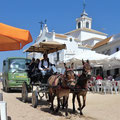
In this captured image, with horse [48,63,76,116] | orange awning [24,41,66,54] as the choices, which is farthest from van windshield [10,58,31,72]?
horse [48,63,76,116]

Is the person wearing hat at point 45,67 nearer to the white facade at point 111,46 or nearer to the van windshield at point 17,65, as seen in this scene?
the van windshield at point 17,65

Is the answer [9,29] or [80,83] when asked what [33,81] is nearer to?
[80,83]

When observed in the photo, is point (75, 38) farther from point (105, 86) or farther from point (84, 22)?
point (105, 86)

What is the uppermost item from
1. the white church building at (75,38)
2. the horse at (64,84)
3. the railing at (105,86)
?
the white church building at (75,38)

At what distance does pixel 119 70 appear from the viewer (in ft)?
90.2

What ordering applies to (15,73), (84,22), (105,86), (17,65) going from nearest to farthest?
(105,86), (15,73), (17,65), (84,22)

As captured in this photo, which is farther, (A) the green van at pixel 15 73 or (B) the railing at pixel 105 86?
(A) the green van at pixel 15 73

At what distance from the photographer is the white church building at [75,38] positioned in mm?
46156

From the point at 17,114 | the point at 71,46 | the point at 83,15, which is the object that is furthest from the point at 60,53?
the point at 17,114

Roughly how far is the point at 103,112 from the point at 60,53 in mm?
37454

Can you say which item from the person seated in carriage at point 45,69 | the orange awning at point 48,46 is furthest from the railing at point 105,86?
the person seated in carriage at point 45,69

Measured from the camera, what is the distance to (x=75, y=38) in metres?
56.1

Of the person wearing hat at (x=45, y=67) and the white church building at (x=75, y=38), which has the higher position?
the white church building at (x=75, y=38)

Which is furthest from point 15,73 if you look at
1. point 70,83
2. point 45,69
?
point 70,83
